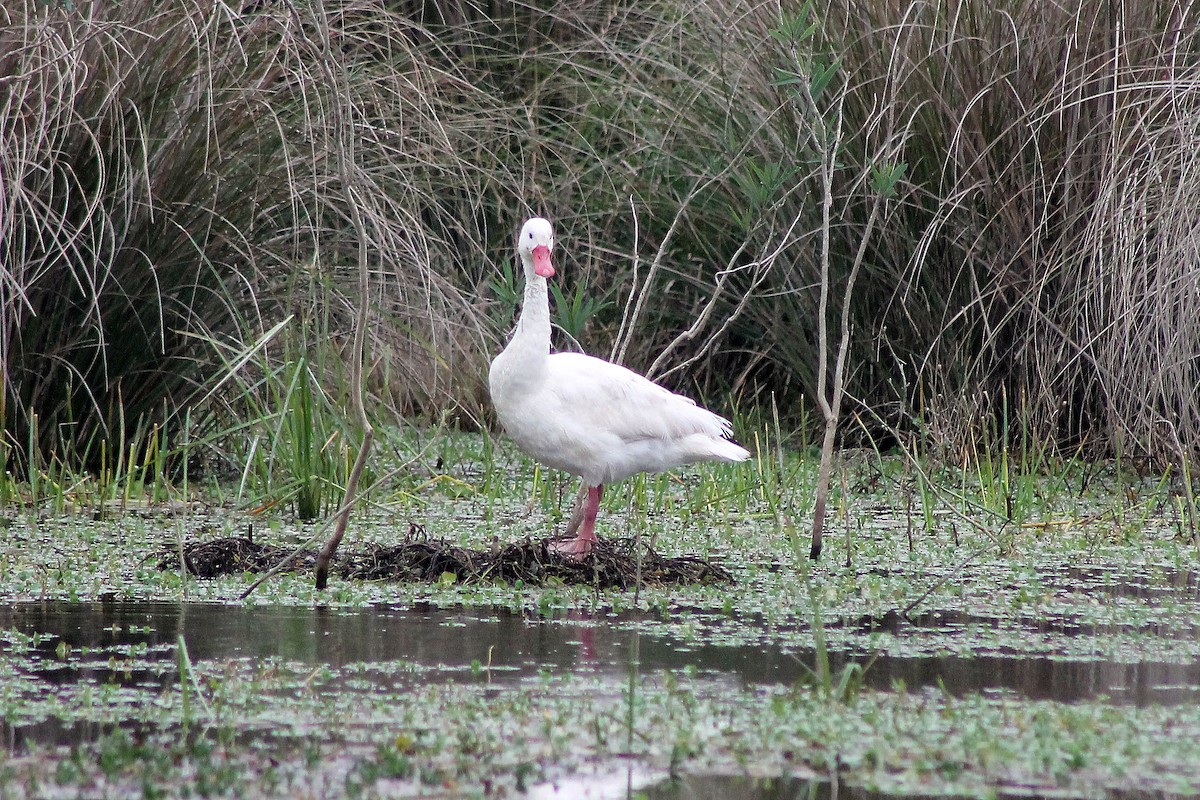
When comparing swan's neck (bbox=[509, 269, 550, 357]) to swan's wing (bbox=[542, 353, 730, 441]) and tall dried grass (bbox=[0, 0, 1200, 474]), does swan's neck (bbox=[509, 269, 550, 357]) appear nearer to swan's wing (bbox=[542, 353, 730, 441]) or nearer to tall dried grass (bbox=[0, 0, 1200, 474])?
swan's wing (bbox=[542, 353, 730, 441])

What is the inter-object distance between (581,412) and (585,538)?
51cm

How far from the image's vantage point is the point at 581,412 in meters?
6.02

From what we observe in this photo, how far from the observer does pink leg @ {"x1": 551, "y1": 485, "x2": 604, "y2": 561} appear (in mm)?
5617

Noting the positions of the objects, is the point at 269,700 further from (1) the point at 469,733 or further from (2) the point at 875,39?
(2) the point at 875,39

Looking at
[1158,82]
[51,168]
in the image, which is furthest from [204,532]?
A: [1158,82]

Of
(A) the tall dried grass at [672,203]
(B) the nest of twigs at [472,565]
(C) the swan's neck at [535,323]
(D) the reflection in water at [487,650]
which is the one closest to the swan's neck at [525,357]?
(C) the swan's neck at [535,323]

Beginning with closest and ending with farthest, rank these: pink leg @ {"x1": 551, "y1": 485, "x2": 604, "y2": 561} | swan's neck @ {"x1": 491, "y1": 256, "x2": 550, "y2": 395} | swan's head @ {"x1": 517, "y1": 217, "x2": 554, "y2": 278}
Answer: pink leg @ {"x1": 551, "y1": 485, "x2": 604, "y2": 561} → swan's neck @ {"x1": 491, "y1": 256, "x2": 550, "y2": 395} → swan's head @ {"x1": 517, "y1": 217, "x2": 554, "y2": 278}

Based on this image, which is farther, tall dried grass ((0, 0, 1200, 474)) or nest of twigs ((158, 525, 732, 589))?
tall dried grass ((0, 0, 1200, 474))

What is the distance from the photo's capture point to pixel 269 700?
3.69 metres

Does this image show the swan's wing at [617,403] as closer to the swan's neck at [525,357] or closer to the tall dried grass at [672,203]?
the swan's neck at [525,357]

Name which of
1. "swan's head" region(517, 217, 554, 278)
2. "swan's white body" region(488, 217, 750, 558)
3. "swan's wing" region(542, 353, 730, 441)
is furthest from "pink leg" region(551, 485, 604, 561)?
"swan's head" region(517, 217, 554, 278)

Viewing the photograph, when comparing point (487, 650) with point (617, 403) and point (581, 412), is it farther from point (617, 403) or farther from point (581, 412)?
point (617, 403)

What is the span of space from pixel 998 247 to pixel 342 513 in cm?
435

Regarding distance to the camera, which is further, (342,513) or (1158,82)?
(1158,82)
